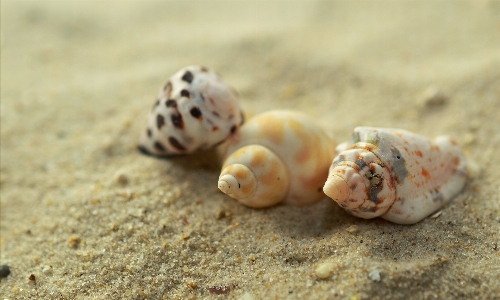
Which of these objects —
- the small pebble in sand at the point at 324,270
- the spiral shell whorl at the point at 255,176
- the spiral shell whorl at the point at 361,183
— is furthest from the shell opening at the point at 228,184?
the small pebble in sand at the point at 324,270

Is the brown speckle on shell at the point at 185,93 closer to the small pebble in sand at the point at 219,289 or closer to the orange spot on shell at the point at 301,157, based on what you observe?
the orange spot on shell at the point at 301,157

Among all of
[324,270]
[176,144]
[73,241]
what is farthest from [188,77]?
[324,270]

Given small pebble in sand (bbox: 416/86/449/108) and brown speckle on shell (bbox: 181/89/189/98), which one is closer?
brown speckle on shell (bbox: 181/89/189/98)

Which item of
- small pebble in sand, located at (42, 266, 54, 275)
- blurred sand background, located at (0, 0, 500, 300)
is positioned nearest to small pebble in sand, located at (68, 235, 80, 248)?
blurred sand background, located at (0, 0, 500, 300)

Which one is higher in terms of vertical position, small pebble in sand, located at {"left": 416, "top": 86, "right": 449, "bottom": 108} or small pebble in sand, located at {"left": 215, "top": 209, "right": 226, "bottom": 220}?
small pebble in sand, located at {"left": 416, "top": 86, "right": 449, "bottom": 108}

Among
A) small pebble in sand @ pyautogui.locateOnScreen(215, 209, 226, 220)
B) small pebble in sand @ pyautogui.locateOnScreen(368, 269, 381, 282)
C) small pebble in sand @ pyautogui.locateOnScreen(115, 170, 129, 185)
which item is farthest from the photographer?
small pebble in sand @ pyautogui.locateOnScreen(115, 170, 129, 185)

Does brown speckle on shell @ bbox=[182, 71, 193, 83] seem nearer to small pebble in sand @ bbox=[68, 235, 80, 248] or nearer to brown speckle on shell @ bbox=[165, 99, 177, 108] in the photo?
brown speckle on shell @ bbox=[165, 99, 177, 108]

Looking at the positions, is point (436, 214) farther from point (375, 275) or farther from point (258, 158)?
point (258, 158)
